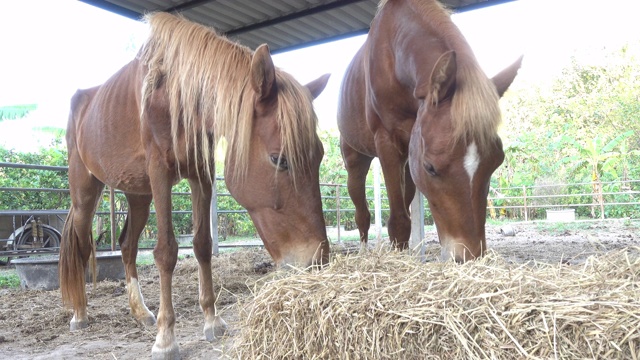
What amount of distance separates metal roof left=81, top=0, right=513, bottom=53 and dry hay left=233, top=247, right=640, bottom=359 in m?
5.03

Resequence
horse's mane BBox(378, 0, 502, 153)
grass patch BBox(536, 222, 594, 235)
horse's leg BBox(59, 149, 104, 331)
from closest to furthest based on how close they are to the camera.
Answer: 1. horse's mane BBox(378, 0, 502, 153)
2. horse's leg BBox(59, 149, 104, 331)
3. grass patch BBox(536, 222, 594, 235)

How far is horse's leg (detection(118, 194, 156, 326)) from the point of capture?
11.6 feet

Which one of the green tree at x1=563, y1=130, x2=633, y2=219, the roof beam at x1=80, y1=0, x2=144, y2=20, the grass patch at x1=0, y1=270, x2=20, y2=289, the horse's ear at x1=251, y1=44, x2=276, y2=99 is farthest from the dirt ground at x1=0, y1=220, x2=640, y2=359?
the green tree at x1=563, y1=130, x2=633, y2=219

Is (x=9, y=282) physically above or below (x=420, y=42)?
below

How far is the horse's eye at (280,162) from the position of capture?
2205mm

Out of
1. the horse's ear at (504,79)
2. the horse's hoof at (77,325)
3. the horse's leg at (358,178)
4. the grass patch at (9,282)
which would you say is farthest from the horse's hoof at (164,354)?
the grass patch at (9,282)

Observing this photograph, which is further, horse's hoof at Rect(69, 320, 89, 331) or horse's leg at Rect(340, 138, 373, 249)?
horse's leg at Rect(340, 138, 373, 249)

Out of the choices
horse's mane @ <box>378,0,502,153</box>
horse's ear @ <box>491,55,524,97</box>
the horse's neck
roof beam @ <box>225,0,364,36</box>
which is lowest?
horse's mane @ <box>378,0,502,153</box>

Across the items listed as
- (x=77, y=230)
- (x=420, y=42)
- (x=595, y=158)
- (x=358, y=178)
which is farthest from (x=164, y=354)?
(x=595, y=158)

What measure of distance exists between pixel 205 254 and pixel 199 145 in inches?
32.6

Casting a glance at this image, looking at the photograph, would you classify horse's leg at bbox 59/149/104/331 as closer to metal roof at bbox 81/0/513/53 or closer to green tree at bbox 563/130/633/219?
metal roof at bbox 81/0/513/53

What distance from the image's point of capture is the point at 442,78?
246cm

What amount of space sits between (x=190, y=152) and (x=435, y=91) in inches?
53.8

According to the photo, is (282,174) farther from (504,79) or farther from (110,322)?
(110,322)
